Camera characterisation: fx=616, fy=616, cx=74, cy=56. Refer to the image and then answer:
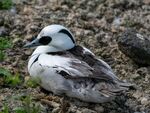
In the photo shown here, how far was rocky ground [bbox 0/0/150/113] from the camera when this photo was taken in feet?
23.2

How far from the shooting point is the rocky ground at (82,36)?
708 centimetres

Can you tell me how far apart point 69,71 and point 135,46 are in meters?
1.32

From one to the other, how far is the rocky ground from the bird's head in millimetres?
533

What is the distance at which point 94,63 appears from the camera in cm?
714

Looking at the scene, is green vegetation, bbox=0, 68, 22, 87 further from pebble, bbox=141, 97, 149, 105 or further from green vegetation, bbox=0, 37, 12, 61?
pebble, bbox=141, 97, 149, 105

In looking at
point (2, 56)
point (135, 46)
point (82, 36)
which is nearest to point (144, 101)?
point (135, 46)

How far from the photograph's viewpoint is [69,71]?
6945 millimetres

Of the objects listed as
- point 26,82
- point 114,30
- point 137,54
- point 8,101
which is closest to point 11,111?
point 8,101

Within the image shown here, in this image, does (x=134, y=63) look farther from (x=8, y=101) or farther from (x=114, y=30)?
(x=8, y=101)

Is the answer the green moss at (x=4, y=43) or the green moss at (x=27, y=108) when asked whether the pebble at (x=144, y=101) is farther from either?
the green moss at (x=4, y=43)

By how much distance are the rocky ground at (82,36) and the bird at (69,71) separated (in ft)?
0.55

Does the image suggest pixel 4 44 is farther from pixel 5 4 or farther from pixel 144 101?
pixel 144 101

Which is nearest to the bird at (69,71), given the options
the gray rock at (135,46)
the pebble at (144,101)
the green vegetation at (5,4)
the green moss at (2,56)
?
the pebble at (144,101)

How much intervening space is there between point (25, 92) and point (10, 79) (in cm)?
A: 27
